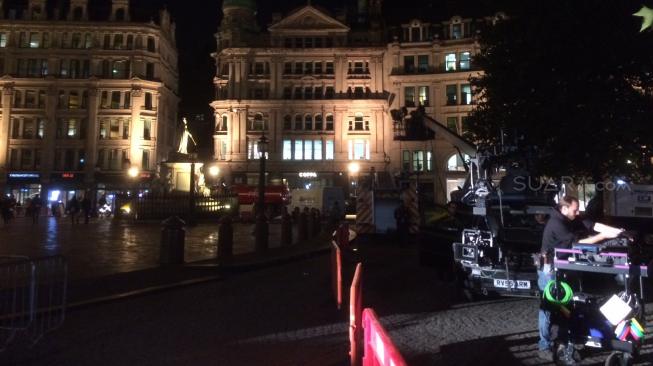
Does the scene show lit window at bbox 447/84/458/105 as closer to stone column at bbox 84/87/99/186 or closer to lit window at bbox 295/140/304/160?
lit window at bbox 295/140/304/160

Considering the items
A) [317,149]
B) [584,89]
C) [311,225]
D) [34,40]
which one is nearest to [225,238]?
[311,225]

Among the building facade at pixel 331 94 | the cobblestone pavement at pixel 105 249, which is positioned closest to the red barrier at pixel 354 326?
the cobblestone pavement at pixel 105 249

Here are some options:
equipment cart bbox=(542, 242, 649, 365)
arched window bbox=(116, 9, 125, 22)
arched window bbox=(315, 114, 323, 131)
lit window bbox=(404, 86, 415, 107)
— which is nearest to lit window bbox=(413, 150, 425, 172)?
lit window bbox=(404, 86, 415, 107)

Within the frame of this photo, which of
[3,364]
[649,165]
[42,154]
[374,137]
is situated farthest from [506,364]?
[42,154]

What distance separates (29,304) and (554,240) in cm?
744

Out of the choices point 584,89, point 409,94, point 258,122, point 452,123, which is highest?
point 409,94

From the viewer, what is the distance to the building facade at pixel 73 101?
179 feet

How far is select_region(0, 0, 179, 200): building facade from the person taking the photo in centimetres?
5459

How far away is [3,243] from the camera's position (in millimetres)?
16953

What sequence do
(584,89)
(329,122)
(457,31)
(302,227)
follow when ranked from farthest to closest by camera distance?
1. (329,122)
2. (457,31)
3. (302,227)
4. (584,89)

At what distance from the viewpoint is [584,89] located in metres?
17.5

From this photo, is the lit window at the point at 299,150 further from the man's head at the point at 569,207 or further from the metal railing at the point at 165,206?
the man's head at the point at 569,207

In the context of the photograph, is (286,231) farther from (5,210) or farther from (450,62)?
(450,62)

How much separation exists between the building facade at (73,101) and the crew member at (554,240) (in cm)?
5324
